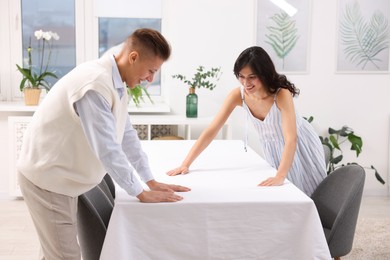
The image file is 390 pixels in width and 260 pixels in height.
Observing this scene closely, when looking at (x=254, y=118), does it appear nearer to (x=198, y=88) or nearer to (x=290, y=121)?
(x=290, y=121)

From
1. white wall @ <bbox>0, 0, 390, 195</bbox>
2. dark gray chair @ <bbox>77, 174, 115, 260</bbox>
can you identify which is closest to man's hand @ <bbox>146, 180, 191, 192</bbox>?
dark gray chair @ <bbox>77, 174, 115, 260</bbox>

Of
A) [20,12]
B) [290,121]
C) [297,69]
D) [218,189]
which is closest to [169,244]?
[218,189]

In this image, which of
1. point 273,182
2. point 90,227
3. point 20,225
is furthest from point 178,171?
point 20,225

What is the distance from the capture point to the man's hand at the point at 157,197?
6.44ft

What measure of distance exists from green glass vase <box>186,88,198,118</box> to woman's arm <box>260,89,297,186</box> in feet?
5.91

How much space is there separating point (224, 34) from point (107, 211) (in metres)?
2.66

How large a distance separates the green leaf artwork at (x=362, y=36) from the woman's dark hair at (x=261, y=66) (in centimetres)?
226

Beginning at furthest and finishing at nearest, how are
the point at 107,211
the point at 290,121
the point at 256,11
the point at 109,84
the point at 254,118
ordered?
1. the point at 256,11
2. the point at 254,118
3. the point at 290,121
4. the point at 107,211
5. the point at 109,84

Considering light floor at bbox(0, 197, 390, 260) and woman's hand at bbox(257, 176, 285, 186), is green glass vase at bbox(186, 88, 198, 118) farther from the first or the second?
woman's hand at bbox(257, 176, 285, 186)

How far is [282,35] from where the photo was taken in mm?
4754

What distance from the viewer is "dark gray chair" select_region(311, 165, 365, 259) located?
7.60 feet

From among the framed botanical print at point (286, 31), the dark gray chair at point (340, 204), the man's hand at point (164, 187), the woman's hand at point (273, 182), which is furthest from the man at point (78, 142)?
the framed botanical print at point (286, 31)

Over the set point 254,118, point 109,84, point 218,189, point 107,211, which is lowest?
point 107,211

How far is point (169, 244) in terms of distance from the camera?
1958 millimetres
